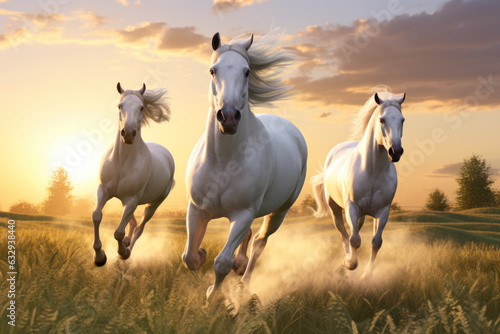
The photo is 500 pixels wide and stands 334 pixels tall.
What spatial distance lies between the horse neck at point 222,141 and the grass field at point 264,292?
1.32 meters

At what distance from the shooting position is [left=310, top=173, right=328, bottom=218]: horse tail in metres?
10.2

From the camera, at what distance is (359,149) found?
7.91m

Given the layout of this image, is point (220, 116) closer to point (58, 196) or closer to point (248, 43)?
point (248, 43)

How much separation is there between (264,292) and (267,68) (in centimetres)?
262

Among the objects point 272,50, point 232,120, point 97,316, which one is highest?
point 272,50

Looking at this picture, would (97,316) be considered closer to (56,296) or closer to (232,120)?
(56,296)

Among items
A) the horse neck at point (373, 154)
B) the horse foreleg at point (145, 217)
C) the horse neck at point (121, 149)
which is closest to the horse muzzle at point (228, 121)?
the horse neck at point (121, 149)

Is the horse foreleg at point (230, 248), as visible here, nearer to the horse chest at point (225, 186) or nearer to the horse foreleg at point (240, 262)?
the horse chest at point (225, 186)

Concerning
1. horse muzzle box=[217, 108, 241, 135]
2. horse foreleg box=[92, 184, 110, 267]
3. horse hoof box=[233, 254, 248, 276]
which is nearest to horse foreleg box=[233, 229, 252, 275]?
horse hoof box=[233, 254, 248, 276]

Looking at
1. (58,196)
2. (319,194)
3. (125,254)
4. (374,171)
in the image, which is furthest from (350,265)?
(58,196)

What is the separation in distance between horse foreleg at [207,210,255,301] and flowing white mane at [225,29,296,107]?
1314 millimetres

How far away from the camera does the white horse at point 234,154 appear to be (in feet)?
14.2

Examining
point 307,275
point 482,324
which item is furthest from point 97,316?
point 307,275

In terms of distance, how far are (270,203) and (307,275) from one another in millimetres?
1605
